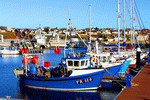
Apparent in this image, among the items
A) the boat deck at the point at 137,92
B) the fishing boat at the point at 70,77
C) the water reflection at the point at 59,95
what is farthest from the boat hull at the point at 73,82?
the boat deck at the point at 137,92

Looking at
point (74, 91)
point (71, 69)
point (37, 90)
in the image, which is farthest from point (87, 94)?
point (37, 90)

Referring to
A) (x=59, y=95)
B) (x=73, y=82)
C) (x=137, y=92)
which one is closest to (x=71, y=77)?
(x=73, y=82)

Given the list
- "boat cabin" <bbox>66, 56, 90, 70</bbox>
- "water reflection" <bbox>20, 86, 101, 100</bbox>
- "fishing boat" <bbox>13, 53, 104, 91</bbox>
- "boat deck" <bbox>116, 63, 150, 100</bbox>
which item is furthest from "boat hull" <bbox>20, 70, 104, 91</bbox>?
"boat deck" <bbox>116, 63, 150, 100</bbox>

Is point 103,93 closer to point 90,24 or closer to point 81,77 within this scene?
point 81,77

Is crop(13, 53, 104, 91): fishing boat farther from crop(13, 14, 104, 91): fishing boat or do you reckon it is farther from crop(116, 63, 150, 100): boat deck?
crop(116, 63, 150, 100): boat deck

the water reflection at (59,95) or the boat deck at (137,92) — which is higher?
the boat deck at (137,92)

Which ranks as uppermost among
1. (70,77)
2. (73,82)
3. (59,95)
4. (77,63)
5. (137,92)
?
(77,63)

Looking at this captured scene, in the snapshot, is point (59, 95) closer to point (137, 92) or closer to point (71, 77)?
point (71, 77)

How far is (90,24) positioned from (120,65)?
63.6 feet

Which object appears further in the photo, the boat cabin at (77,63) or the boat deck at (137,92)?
the boat cabin at (77,63)

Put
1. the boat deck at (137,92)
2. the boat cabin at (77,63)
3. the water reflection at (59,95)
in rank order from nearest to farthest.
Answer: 1. the boat deck at (137,92)
2. the water reflection at (59,95)
3. the boat cabin at (77,63)

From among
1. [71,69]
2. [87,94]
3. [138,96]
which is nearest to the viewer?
[138,96]

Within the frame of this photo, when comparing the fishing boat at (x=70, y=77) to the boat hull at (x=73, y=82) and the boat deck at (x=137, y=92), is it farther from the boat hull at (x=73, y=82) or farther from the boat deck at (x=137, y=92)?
the boat deck at (x=137, y=92)

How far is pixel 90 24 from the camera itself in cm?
4728
